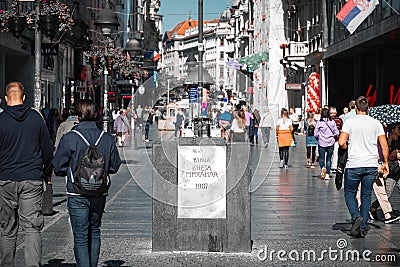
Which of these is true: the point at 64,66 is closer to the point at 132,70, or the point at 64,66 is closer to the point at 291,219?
the point at 132,70

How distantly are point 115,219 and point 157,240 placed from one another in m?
3.27

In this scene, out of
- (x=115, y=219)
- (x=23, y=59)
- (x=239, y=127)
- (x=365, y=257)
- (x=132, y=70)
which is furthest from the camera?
(x=132, y=70)

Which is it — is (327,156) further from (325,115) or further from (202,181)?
(202,181)

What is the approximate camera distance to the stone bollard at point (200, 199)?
31.8 ft

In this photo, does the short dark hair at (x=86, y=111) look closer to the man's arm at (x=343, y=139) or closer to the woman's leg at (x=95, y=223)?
the woman's leg at (x=95, y=223)

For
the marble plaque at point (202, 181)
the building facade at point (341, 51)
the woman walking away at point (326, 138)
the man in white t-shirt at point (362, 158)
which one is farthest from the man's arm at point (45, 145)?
the building facade at point (341, 51)

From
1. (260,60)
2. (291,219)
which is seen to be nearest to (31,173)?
(291,219)

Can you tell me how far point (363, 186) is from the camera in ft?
37.6

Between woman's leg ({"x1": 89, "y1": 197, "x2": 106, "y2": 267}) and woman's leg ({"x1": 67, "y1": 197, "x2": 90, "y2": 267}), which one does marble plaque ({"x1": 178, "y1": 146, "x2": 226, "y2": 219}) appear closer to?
woman's leg ({"x1": 89, "y1": 197, "x2": 106, "y2": 267})

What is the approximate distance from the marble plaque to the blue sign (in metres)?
1.21

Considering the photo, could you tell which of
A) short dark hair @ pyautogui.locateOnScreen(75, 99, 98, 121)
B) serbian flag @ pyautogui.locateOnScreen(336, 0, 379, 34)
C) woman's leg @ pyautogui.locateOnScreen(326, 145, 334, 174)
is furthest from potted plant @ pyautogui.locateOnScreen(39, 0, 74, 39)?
short dark hair @ pyautogui.locateOnScreen(75, 99, 98, 121)

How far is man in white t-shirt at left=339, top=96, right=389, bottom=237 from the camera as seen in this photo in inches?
447

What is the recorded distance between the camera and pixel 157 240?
388 inches

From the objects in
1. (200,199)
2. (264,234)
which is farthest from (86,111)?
(264,234)
